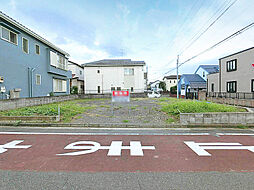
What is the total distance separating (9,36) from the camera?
9.54m

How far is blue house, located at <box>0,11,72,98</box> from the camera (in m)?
9.16

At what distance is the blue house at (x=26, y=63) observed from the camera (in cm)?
916

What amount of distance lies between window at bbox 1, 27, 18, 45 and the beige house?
795 inches

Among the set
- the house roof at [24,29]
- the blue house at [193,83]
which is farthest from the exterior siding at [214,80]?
the house roof at [24,29]

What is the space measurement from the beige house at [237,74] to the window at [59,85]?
793 inches

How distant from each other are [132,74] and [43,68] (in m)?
14.1

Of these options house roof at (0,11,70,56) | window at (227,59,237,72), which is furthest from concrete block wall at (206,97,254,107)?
house roof at (0,11,70,56)

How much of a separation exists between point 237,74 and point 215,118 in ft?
39.9

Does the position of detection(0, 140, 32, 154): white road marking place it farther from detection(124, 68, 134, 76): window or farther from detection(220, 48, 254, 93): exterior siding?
detection(124, 68, 134, 76): window

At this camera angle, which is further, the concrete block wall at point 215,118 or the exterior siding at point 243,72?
the exterior siding at point 243,72

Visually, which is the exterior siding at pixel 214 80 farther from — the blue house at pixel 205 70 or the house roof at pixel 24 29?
the house roof at pixel 24 29

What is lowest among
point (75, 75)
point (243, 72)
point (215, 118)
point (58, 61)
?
point (215, 118)

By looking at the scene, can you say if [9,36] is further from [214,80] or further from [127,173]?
[214,80]

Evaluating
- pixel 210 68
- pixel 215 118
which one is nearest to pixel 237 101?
pixel 215 118
